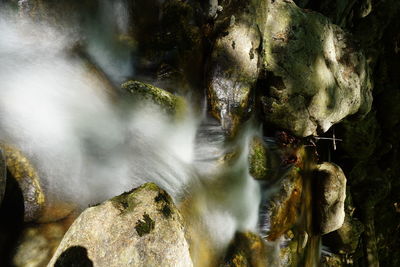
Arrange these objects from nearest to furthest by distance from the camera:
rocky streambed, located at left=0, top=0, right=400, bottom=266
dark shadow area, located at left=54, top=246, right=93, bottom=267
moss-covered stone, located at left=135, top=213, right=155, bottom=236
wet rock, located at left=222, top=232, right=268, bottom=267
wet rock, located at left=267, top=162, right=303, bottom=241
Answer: dark shadow area, located at left=54, top=246, right=93, bottom=267
moss-covered stone, located at left=135, top=213, right=155, bottom=236
rocky streambed, located at left=0, top=0, right=400, bottom=266
wet rock, located at left=222, top=232, right=268, bottom=267
wet rock, located at left=267, top=162, right=303, bottom=241

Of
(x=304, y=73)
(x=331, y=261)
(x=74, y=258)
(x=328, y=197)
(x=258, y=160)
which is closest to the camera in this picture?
(x=74, y=258)

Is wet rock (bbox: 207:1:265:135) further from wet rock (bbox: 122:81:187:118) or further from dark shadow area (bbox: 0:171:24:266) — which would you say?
dark shadow area (bbox: 0:171:24:266)

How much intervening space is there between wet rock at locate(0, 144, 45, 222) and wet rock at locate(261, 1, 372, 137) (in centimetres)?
391

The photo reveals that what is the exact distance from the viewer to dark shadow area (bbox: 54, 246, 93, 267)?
3.49 m

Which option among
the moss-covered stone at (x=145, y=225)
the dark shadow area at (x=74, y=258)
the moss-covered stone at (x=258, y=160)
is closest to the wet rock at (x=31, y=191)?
the dark shadow area at (x=74, y=258)

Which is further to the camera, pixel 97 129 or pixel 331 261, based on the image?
pixel 331 261

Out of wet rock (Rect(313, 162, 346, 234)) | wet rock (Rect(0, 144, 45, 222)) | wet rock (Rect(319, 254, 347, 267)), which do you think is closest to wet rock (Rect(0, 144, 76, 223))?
wet rock (Rect(0, 144, 45, 222))

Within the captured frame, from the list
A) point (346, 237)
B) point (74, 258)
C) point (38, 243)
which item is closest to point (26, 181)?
point (38, 243)

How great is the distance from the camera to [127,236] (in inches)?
144

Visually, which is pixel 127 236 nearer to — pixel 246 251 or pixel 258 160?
pixel 246 251

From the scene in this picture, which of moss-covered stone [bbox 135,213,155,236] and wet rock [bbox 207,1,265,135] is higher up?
wet rock [bbox 207,1,265,135]

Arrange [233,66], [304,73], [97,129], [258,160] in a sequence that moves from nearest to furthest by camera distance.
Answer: [97,129] < [233,66] < [258,160] < [304,73]

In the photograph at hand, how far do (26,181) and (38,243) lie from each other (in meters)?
0.74

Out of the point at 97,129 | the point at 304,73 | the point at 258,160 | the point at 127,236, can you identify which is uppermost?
the point at 304,73
